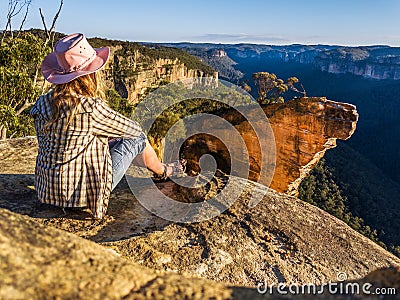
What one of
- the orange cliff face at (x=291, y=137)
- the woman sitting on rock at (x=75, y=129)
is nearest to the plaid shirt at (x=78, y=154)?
the woman sitting on rock at (x=75, y=129)

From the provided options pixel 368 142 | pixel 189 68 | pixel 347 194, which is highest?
pixel 189 68

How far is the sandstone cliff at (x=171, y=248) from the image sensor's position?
1475 millimetres

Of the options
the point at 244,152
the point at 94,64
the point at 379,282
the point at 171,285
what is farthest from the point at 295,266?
the point at 244,152

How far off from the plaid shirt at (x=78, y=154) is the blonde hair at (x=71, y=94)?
4 cm

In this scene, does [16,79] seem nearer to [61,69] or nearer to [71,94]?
[61,69]

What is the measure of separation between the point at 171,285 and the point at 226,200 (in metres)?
2.87

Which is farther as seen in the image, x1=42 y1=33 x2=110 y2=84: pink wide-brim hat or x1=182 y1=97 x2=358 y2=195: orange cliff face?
x1=182 y1=97 x2=358 y2=195: orange cliff face

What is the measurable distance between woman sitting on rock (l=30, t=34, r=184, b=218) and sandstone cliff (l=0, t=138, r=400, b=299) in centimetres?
39

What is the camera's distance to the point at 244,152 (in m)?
13.7

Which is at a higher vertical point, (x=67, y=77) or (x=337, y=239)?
(x=67, y=77)

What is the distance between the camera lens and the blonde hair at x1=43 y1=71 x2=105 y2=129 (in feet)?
9.94

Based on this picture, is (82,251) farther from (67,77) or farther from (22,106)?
(22,106)

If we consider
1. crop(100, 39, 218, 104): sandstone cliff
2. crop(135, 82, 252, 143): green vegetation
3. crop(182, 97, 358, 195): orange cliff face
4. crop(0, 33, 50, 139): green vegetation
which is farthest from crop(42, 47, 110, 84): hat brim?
crop(100, 39, 218, 104): sandstone cliff

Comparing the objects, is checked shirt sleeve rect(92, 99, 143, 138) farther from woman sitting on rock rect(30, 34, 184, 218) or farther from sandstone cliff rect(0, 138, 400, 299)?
sandstone cliff rect(0, 138, 400, 299)
